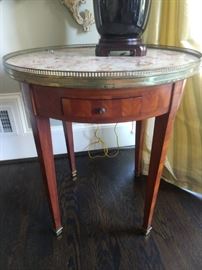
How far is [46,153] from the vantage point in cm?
82

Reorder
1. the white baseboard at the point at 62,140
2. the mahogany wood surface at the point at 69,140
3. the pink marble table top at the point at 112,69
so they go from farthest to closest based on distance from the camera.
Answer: the white baseboard at the point at 62,140, the mahogany wood surface at the point at 69,140, the pink marble table top at the point at 112,69

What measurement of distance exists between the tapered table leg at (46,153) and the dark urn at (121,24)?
1.05 feet

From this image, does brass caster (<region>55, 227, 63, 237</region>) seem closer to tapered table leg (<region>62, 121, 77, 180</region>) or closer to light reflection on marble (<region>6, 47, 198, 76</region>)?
tapered table leg (<region>62, 121, 77, 180</region>)

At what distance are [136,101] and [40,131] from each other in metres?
0.32

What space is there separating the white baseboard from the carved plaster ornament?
1.80 ft

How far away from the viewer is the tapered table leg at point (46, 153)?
77cm

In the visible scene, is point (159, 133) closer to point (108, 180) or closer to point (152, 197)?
point (152, 197)

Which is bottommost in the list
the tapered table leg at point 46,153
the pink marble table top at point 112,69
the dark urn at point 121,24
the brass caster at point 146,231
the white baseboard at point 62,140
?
the brass caster at point 146,231

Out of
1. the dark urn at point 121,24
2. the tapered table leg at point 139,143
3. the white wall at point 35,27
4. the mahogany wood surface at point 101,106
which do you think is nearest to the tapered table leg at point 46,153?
the mahogany wood surface at point 101,106

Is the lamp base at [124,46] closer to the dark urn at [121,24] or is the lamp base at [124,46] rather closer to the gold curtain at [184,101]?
the dark urn at [121,24]

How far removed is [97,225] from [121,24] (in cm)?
79

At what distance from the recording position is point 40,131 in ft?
2.53

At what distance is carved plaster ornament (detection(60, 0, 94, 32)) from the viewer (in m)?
1.12

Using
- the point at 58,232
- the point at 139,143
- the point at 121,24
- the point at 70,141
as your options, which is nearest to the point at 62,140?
the point at 70,141
